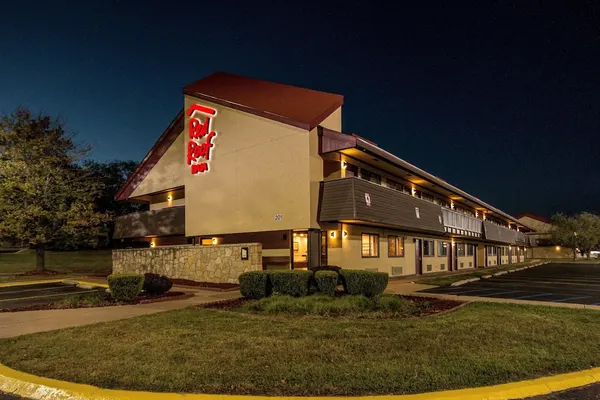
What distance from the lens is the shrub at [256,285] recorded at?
1262cm

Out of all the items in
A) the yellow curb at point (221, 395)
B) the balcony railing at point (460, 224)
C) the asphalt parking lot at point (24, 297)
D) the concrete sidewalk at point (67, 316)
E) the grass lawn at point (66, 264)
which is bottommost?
the grass lawn at point (66, 264)

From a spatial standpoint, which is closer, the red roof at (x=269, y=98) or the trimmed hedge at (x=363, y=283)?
the trimmed hedge at (x=363, y=283)

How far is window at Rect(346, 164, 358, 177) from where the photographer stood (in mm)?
20828

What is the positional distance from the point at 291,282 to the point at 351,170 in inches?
401

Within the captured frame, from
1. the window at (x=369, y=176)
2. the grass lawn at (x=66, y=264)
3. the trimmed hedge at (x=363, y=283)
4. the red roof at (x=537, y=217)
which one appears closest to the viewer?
the trimmed hedge at (x=363, y=283)

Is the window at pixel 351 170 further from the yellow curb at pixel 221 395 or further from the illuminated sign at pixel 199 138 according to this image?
the yellow curb at pixel 221 395

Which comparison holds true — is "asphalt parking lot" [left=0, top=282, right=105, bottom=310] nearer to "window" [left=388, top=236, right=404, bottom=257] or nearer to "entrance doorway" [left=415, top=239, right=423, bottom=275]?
"window" [left=388, top=236, right=404, bottom=257]

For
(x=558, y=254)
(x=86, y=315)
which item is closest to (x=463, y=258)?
(x=86, y=315)

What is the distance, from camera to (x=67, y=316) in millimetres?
10680

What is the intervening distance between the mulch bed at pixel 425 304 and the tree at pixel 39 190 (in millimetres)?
20695

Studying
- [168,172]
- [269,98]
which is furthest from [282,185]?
[168,172]

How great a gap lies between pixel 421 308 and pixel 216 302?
6.02 meters

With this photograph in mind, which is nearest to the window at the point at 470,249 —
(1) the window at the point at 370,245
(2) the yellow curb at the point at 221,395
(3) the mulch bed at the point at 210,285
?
(1) the window at the point at 370,245

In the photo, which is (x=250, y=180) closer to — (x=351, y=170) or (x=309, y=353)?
(x=351, y=170)
